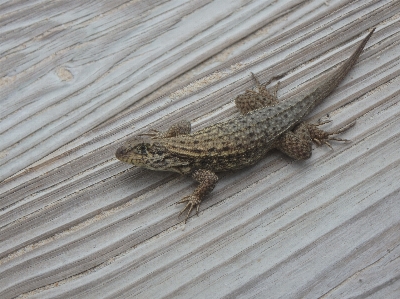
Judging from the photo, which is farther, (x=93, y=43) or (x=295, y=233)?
(x=93, y=43)

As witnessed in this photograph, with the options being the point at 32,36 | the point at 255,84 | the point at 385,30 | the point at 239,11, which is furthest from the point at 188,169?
the point at 385,30

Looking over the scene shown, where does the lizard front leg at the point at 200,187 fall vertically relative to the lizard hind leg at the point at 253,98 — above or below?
below

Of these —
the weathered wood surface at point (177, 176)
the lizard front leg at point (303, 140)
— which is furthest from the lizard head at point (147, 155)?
the lizard front leg at point (303, 140)

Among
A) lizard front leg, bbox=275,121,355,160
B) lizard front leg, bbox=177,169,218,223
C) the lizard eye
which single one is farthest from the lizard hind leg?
the lizard eye

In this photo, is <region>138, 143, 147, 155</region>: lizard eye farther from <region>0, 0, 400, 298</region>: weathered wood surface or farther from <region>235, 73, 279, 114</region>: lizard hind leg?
<region>235, 73, 279, 114</region>: lizard hind leg

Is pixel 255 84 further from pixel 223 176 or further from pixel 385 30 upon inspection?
pixel 385 30

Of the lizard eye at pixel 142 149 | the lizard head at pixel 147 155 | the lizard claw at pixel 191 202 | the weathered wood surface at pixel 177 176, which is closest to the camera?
the weathered wood surface at pixel 177 176

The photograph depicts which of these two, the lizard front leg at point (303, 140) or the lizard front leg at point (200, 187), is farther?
the lizard front leg at point (303, 140)

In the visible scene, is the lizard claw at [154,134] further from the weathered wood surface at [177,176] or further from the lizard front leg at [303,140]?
the lizard front leg at [303,140]
